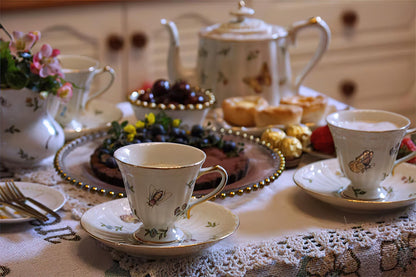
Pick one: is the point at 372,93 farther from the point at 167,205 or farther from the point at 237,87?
the point at 167,205

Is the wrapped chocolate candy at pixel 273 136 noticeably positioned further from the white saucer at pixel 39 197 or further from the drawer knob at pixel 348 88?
the drawer knob at pixel 348 88

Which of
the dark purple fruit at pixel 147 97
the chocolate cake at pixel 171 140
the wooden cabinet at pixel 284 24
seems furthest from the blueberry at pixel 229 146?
the wooden cabinet at pixel 284 24

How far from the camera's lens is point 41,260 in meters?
0.65

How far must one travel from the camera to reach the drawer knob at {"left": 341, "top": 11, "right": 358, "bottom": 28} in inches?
101

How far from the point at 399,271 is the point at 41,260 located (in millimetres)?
439

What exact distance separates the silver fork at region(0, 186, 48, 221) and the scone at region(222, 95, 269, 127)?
0.49 metres

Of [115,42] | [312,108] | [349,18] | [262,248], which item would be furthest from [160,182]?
[349,18]

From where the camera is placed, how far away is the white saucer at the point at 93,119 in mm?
1062

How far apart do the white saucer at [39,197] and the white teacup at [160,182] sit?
0.16 m

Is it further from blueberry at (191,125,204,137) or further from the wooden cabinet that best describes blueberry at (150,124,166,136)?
the wooden cabinet

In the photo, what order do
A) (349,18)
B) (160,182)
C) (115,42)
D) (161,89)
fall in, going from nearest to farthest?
(160,182) < (161,89) < (115,42) < (349,18)

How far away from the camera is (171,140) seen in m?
0.93

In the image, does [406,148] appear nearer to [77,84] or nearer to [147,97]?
[147,97]

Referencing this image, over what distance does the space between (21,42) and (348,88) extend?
2.06m
